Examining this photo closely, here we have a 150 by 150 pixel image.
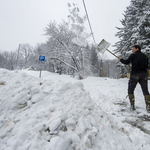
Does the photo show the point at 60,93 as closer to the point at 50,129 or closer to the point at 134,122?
the point at 50,129

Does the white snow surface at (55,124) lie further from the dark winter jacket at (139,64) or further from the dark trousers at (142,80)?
the dark winter jacket at (139,64)

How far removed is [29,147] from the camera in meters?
1.04

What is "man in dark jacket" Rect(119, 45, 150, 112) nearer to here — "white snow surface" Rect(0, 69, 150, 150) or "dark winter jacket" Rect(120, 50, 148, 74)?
"dark winter jacket" Rect(120, 50, 148, 74)

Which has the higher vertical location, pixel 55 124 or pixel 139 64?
pixel 139 64

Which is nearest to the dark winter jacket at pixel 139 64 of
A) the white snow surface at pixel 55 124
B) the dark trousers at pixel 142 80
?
the dark trousers at pixel 142 80

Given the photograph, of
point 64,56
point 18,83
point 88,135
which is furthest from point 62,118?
point 64,56

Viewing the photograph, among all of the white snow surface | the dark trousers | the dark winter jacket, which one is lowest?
the white snow surface

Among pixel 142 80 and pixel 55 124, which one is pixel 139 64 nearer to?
pixel 142 80

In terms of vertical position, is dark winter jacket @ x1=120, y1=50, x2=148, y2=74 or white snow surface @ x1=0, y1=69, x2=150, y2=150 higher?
dark winter jacket @ x1=120, y1=50, x2=148, y2=74

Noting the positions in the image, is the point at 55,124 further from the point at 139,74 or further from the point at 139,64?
the point at 139,64

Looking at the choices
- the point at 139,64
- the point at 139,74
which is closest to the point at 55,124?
the point at 139,74

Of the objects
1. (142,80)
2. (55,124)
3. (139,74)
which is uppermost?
(139,74)

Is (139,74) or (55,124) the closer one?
(55,124)

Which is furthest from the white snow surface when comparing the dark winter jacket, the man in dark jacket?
the dark winter jacket
